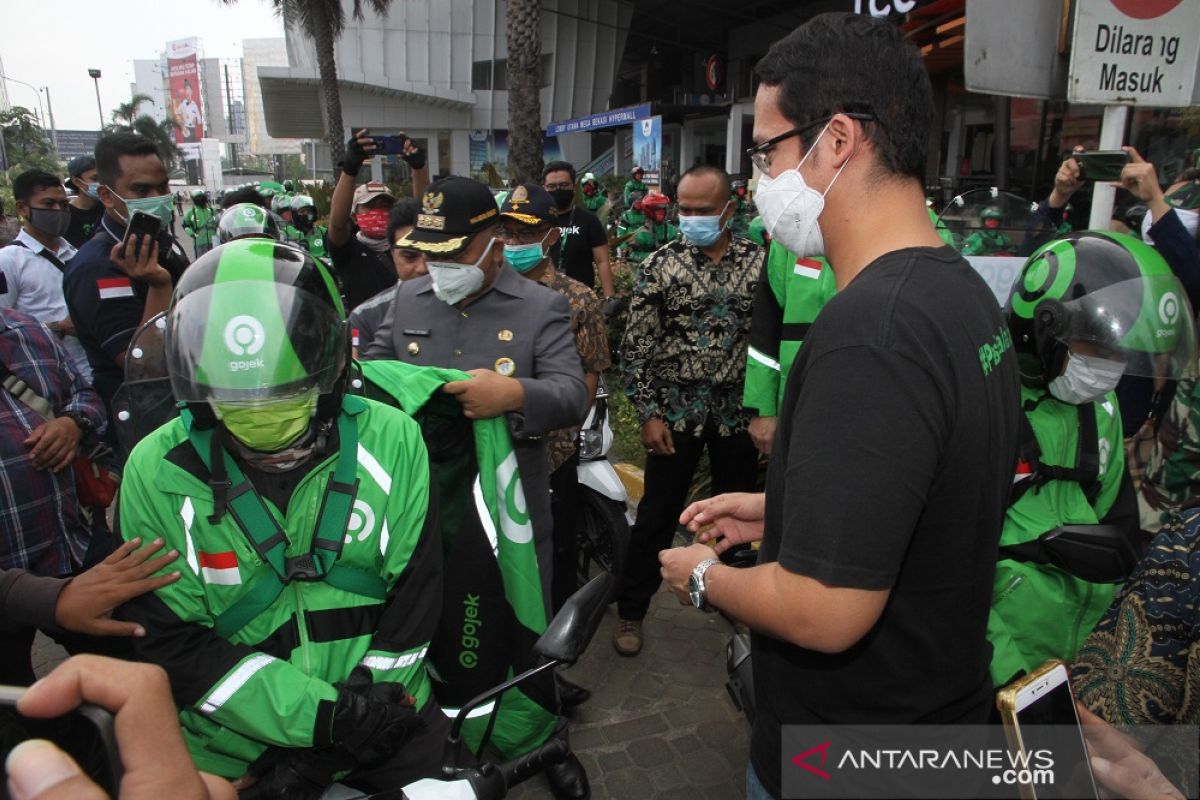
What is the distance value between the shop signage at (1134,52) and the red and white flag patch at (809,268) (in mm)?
1224

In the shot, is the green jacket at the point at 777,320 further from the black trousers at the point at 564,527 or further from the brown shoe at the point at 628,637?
the brown shoe at the point at 628,637

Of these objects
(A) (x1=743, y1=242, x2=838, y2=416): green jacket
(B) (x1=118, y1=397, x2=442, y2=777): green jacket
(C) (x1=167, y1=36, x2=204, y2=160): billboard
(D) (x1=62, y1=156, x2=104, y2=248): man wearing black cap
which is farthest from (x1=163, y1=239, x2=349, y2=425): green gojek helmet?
(C) (x1=167, y1=36, x2=204, y2=160): billboard

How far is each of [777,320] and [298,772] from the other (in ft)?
8.35

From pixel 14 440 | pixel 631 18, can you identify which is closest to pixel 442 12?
pixel 631 18

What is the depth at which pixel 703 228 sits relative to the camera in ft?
12.2

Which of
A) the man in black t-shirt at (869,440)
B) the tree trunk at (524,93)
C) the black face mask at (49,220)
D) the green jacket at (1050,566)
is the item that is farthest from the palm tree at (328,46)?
the man in black t-shirt at (869,440)

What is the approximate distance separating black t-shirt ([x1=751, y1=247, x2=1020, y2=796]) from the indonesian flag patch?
1244 mm

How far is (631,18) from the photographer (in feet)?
115

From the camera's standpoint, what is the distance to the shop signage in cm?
314

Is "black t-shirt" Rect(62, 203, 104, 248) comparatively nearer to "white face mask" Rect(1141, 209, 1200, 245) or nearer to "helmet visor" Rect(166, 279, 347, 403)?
"helmet visor" Rect(166, 279, 347, 403)

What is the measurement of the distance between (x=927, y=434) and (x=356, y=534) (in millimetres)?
1355

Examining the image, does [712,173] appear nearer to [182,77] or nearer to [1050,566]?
[1050,566]

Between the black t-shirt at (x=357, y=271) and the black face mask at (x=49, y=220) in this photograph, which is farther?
the black face mask at (x=49, y=220)

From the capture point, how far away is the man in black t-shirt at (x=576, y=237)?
7.00 meters
